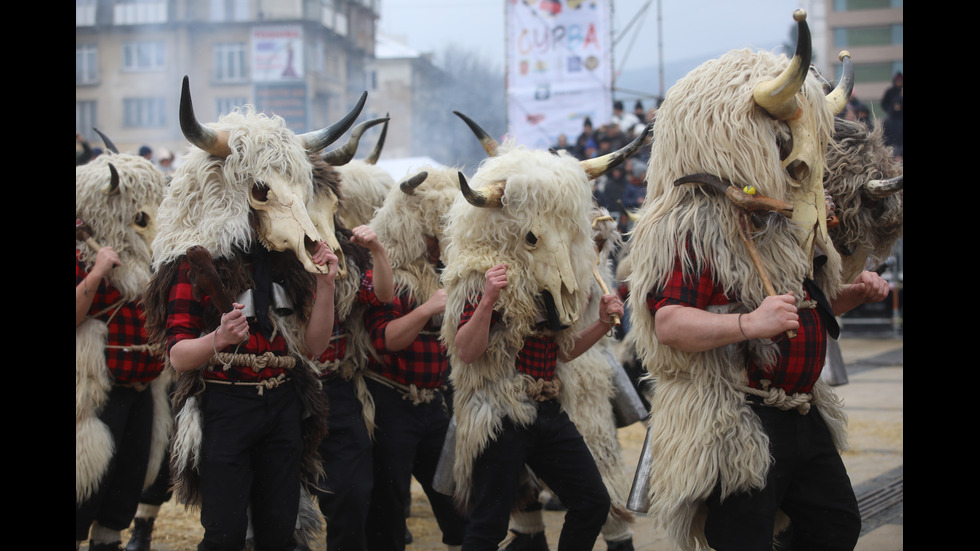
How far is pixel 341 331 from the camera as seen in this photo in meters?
4.52

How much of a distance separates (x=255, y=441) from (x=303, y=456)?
1.13ft

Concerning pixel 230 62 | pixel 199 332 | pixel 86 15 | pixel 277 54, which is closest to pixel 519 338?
pixel 199 332

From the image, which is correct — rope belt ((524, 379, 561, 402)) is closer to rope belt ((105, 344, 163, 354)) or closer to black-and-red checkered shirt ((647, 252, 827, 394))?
black-and-red checkered shirt ((647, 252, 827, 394))

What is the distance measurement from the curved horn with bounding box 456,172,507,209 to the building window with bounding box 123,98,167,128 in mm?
24071

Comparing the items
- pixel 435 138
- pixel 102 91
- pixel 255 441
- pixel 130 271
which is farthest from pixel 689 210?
pixel 102 91

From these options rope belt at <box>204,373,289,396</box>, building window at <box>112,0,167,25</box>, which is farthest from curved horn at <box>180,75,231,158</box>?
building window at <box>112,0,167,25</box>

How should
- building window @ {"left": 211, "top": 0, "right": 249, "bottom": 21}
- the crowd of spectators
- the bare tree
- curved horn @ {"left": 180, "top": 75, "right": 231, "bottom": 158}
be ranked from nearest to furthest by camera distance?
curved horn @ {"left": 180, "top": 75, "right": 231, "bottom": 158}, the crowd of spectators, the bare tree, building window @ {"left": 211, "top": 0, "right": 249, "bottom": 21}

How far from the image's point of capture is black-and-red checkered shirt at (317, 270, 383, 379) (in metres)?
4.39

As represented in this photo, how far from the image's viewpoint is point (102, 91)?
2800cm

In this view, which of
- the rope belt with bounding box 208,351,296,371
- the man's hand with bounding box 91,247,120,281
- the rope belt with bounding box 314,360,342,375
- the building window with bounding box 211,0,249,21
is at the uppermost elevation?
the building window with bounding box 211,0,249,21

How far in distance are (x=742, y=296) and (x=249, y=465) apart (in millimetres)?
2107

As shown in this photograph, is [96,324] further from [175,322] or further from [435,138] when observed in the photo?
[435,138]

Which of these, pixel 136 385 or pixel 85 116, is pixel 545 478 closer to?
pixel 136 385
